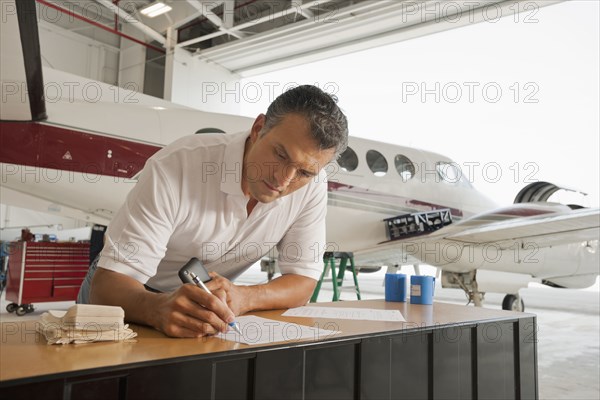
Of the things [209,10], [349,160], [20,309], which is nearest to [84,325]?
[349,160]

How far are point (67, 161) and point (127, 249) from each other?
381 centimetres

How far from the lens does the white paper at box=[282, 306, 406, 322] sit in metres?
1.62

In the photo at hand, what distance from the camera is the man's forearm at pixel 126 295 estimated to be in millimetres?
1338

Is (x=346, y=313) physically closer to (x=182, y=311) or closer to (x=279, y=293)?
(x=279, y=293)

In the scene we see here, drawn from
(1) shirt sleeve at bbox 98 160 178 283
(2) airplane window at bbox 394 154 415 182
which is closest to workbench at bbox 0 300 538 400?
(1) shirt sleeve at bbox 98 160 178 283

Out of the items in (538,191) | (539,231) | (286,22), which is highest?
(286,22)

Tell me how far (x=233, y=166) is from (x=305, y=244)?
0.47m

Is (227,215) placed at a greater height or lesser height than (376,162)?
lesser

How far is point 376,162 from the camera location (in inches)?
281

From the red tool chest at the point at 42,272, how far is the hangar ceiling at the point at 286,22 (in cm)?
468

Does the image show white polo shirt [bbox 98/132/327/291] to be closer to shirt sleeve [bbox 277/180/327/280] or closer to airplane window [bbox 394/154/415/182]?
shirt sleeve [bbox 277/180/327/280]

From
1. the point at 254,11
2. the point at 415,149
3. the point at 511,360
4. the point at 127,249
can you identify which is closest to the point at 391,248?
the point at 415,149

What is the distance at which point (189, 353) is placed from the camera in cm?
97

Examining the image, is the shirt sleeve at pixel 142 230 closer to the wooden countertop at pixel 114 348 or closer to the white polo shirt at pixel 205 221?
the white polo shirt at pixel 205 221
